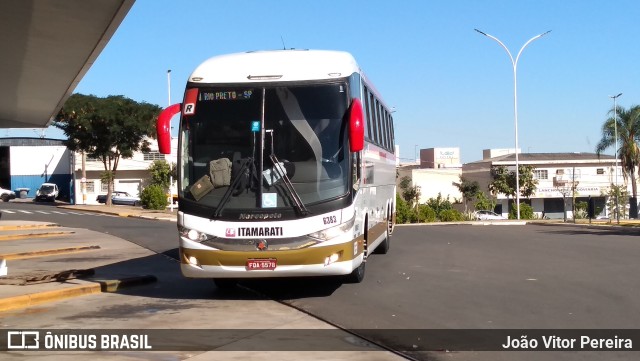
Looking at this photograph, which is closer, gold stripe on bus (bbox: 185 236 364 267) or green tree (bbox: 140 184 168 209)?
gold stripe on bus (bbox: 185 236 364 267)

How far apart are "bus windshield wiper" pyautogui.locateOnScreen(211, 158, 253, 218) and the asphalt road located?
5.89 ft

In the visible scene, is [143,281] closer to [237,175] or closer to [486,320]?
[237,175]

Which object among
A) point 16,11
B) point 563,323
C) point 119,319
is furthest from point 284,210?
point 16,11

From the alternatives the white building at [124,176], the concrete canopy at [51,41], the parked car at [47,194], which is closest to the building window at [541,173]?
the white building at [124,176]

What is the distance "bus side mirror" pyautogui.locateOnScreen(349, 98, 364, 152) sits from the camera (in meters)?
11.4

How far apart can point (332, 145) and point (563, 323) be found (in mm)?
4086

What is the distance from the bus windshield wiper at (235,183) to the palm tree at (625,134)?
52831 mm

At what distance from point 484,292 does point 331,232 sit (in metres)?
2.77

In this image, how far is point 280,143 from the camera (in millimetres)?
11672

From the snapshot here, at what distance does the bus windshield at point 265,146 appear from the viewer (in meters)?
11.5

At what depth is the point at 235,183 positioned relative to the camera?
37.7ft

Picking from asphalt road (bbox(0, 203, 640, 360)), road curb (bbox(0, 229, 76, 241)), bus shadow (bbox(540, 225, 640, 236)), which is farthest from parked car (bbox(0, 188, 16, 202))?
asphalt road (bbox(0, 203, 640, 360))

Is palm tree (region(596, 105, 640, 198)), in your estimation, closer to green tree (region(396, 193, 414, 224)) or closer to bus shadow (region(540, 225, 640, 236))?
green tree (region(396, 193, 414, 224))

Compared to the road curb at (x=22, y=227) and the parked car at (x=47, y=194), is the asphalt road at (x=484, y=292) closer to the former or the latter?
the road curb at (x=22, y=227)
